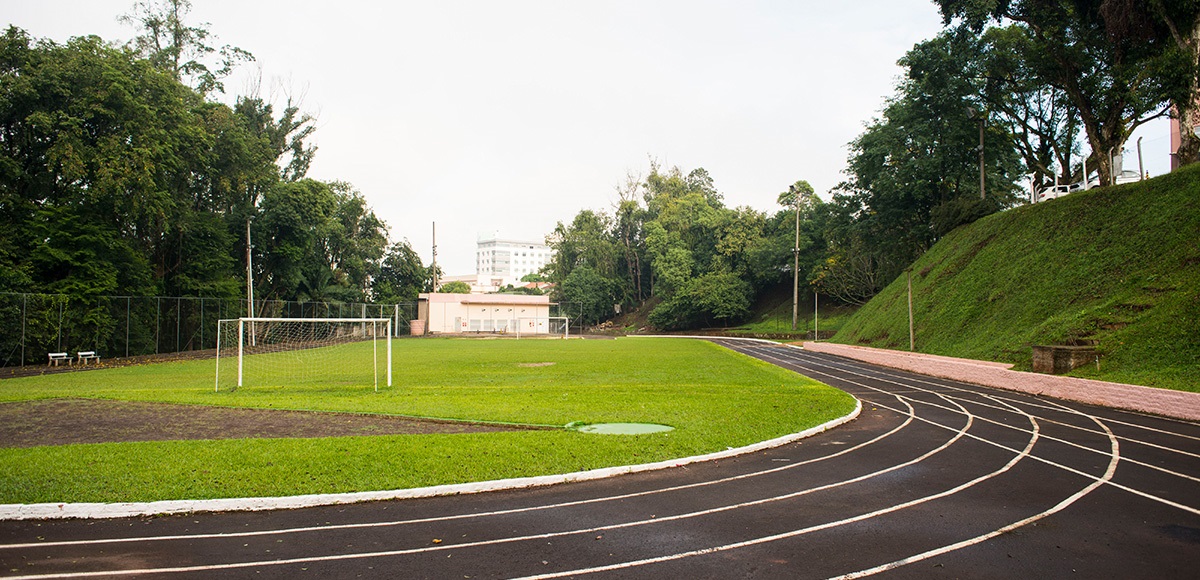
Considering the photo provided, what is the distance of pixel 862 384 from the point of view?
20531mm

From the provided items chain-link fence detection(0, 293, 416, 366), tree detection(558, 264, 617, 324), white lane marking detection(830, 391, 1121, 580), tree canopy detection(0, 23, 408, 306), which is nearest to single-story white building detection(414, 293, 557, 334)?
tree detection(558, 264, 617, 324)

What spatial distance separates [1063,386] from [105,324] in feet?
119

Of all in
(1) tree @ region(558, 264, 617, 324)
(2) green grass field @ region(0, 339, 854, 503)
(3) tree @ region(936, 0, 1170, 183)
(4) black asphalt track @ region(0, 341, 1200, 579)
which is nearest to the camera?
(4) black asphalt track @ region(0, 341, 1200, 579)

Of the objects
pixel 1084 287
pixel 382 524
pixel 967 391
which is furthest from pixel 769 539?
pixel 1084 287

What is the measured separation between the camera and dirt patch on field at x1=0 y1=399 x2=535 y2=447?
34.9 ft

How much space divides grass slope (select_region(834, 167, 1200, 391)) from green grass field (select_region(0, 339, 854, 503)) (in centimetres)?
773

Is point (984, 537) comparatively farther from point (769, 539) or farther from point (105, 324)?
point (105, 324)

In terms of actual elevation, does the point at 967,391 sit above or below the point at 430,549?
below

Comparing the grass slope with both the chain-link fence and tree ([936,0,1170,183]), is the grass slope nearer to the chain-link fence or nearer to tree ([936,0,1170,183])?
tree ([936,0,1170,183])

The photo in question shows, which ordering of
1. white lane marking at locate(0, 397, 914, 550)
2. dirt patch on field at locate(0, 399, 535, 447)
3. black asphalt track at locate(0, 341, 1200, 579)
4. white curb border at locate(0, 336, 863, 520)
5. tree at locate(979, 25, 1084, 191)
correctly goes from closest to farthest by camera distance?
black asphalt track at locate(0, 341, 1200, 579) < white lane marking at locate(0, 397, 914, 550) < white curb border at locate(0, 336, 863, 520) < dirt patch on field at locate(0, 399, 535, 447) < tree at locate(979, 25, 1084, 191)

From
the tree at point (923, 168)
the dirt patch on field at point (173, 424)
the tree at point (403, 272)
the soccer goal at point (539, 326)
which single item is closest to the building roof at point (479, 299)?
the soccer goal at point (539, 326)

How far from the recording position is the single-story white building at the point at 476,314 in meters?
67.8

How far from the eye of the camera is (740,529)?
21.7ft

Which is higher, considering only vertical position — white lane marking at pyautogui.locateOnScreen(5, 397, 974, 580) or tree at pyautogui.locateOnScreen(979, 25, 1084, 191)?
tree at pyautogui.locateOnScreen(979, 25, 1084, 191)
